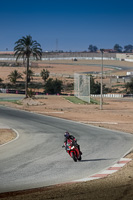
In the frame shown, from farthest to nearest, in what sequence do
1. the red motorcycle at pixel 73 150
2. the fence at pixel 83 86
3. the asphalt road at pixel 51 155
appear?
1. the fence at pixel 83 86
2. the red motorcycle at pixel 73 150
3. the asphalt road at pixel 51 155

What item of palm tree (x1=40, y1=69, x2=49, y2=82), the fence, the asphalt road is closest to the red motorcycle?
the asphalt road

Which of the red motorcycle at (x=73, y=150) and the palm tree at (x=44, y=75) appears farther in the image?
the palm tree at (x=44, y=75)

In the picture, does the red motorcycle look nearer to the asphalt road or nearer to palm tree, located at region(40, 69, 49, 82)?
the asphalt road

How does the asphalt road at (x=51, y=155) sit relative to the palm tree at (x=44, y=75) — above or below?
below

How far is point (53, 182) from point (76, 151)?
3.91 metres

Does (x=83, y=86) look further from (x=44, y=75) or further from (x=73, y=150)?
(x=44, y=75)

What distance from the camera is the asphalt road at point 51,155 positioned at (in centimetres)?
1565

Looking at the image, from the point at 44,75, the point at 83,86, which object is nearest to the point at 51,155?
the point at 83,86

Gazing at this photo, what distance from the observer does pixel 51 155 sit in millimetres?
20312

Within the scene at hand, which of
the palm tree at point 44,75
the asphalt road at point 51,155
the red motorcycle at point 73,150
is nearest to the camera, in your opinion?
the asphalt road at point 51,155

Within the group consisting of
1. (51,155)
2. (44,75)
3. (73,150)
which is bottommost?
(51,155)

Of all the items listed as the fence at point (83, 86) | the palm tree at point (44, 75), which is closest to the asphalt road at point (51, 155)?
the fence at point (83, 86)

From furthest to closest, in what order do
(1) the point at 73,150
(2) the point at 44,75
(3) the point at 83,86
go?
(2) the point at 44,75, (3) the point at 83,86, (1) the point at 73,150

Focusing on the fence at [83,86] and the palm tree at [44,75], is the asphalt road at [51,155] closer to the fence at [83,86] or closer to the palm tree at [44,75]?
the fence at [83,86]
